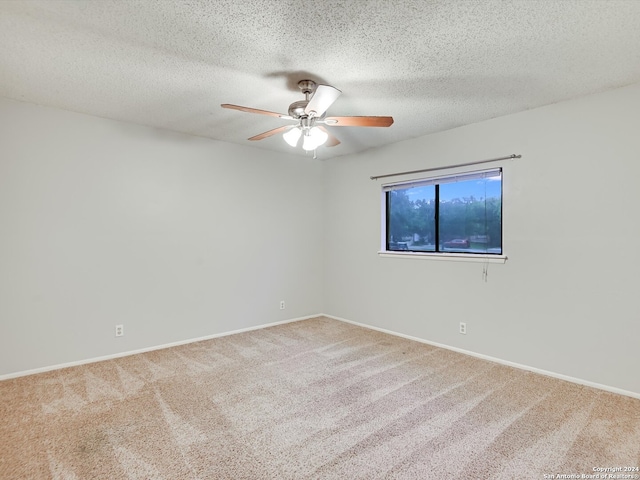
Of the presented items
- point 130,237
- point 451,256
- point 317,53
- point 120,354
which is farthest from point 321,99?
point 120,354

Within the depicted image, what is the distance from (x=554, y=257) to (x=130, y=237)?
406cm

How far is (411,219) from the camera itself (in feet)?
13.8

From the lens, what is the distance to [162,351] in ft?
11.6

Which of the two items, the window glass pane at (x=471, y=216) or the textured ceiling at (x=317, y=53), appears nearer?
the textured ceiling at (x=317, y=53)

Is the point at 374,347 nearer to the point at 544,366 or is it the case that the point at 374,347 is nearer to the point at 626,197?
the point at 544,366

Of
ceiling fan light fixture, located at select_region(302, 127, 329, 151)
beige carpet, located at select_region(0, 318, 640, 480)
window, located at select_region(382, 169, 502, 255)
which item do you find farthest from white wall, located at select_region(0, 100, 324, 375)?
ceiling fan light fixture, located at select_region(302, 127, 329, 151)

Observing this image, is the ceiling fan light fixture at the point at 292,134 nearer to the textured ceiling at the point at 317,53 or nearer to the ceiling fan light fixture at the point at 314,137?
the ceiling fan light fixture at the point at 314,137

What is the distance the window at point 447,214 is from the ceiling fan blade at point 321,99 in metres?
1.92

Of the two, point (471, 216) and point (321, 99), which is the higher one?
point (321, 99)

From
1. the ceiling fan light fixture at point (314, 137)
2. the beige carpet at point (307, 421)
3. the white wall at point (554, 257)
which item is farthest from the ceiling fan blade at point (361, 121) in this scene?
the beige carpet at point (307, 421)

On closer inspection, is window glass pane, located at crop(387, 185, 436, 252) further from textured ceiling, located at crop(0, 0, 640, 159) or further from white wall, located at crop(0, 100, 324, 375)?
white wall, located at crop(0, 100, 324, 375)

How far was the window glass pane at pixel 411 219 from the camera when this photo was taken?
400 centimetres

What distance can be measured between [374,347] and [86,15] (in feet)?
11.7

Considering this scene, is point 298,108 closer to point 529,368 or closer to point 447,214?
point 447,214
